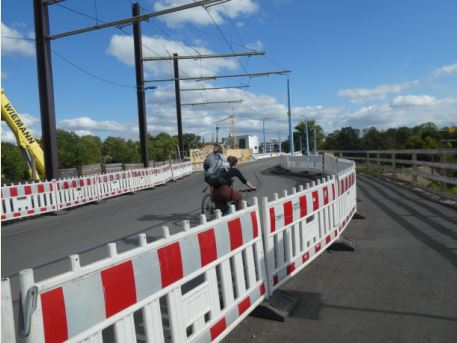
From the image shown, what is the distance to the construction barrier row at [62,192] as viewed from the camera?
1236 cm

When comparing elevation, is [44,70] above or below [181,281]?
above

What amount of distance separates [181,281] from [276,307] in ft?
4.79

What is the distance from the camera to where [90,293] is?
237 cm

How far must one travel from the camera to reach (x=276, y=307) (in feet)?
13.8

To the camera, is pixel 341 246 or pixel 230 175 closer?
pixel 341 246

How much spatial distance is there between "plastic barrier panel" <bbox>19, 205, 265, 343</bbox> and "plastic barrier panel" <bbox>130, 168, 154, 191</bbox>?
51.5 ft

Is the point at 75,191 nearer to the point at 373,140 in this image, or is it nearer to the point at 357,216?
the point at 357,216

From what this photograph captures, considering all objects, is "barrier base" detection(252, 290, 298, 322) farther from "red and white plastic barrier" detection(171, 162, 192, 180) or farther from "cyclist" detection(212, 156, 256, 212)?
"red and white plastic barrier" detection(171, 162, 192, 180)

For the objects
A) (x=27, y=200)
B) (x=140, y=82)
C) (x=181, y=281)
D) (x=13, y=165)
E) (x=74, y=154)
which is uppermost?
(x=140, y=82)

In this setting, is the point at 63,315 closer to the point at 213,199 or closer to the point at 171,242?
the point at 171,242

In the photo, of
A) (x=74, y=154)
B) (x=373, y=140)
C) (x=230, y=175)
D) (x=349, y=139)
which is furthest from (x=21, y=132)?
(x=74, y=154)

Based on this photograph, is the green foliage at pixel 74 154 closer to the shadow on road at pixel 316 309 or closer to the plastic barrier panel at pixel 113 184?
the plastic barrier panel at pixel 113 184

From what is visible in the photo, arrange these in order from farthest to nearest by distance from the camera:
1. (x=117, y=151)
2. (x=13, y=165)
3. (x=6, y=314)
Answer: (x=117, y=151), (x=13, y=165), (x=6, y=314)

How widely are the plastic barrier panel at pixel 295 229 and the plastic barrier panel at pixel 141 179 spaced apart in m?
14.1
